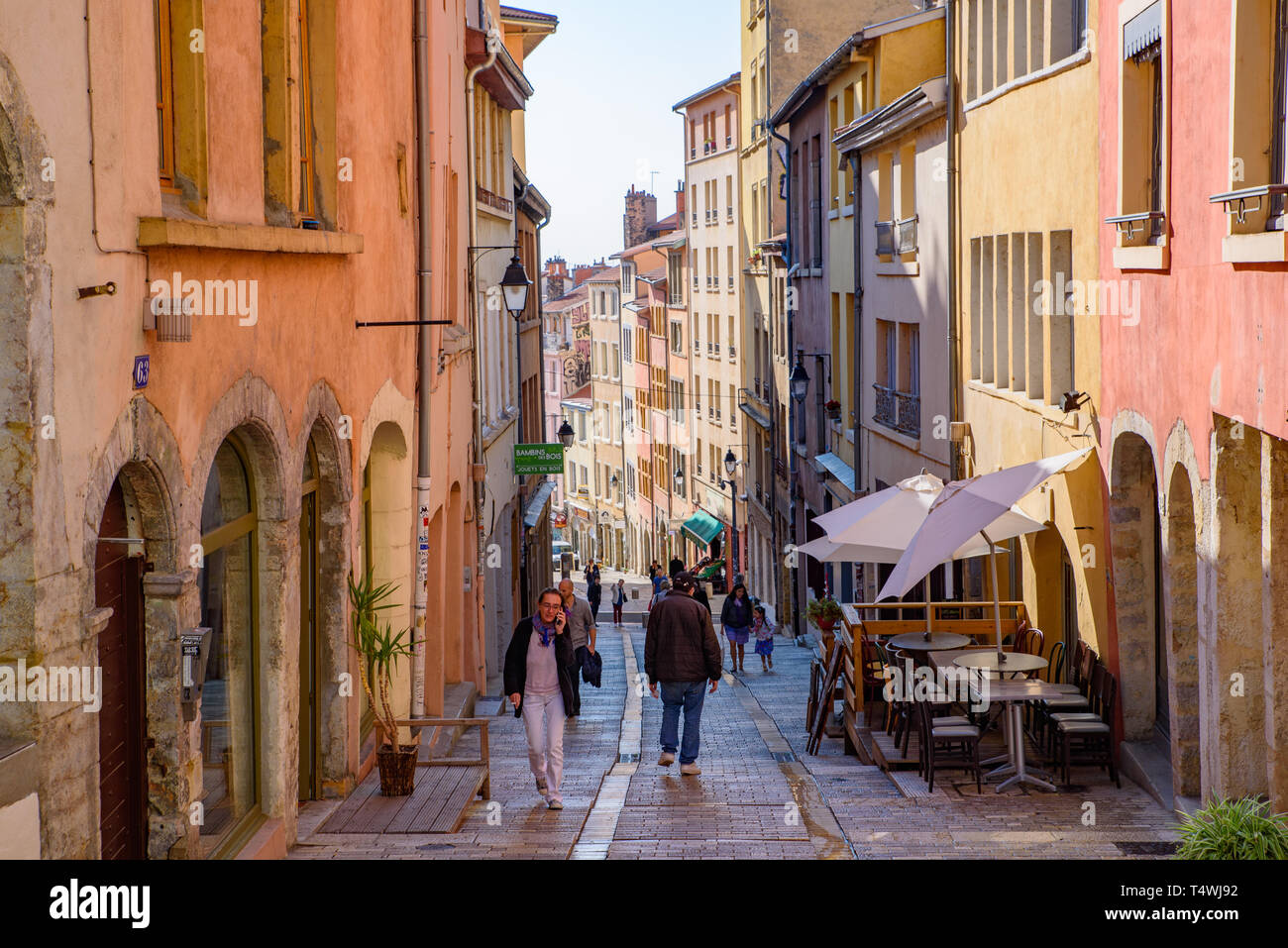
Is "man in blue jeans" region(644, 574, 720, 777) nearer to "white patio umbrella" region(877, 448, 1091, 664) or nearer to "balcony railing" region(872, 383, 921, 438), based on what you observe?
"white patio umbrella" region(877, 448, 1091, 664)

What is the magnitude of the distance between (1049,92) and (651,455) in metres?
55.0

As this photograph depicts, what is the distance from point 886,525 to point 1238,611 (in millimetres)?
5496

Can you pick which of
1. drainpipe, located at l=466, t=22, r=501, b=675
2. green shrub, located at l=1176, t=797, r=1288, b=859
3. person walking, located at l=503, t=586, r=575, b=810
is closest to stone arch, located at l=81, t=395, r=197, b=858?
person walking, located at l=503, t=586, r=575, b=810

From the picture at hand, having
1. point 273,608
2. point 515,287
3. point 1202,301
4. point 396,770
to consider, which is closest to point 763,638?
point 515,287

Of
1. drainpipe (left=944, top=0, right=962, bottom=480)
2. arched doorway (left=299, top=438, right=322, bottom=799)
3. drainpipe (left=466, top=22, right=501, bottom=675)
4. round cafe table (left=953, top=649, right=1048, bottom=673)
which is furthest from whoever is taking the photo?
drainpipe (left=466, top=22, right=501, bottom=675)

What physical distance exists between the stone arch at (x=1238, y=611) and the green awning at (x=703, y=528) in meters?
43.9

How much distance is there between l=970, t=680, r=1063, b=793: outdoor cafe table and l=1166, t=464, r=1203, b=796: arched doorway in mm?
904

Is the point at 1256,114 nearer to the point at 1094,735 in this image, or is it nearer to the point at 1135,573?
the point at 1135,573

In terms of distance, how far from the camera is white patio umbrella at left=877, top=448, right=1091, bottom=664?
12.0 meters

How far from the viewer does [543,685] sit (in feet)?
37.6

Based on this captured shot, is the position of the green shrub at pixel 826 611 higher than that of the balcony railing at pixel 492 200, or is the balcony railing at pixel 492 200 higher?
the balcony railing at pixel 492 200

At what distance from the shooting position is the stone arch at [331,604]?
1176 cm

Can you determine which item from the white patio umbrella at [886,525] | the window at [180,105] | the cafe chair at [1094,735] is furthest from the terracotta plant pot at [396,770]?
the white patio umbrella at [886,525]

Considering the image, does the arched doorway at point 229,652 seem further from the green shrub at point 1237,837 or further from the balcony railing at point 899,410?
the balcony railing at point 899,410
